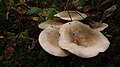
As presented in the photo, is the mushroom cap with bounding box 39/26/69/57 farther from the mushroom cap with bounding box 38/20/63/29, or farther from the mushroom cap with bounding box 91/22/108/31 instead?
the mushroom cap with bounding box 91/22/108/31

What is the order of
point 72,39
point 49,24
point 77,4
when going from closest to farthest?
point 72,39 → point 49,24 → point 77,4

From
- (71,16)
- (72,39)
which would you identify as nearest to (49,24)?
(71,16)

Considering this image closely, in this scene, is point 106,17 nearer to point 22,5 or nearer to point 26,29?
point 26,29

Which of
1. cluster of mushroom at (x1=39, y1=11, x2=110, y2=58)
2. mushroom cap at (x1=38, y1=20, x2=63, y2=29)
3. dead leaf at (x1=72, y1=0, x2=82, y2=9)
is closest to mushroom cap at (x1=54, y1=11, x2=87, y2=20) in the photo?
cluster of mushroom at (x1=39, y1=11, x2=110, y2=58)

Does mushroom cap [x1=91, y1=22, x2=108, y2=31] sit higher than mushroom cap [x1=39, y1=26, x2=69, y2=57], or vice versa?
mushroom cap [x1=91, y1=22, x2=108, y2=31]

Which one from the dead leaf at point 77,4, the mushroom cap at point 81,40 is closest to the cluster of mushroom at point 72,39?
the mushroom cap at point 81,40

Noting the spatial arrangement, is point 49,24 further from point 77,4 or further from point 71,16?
point 77,4

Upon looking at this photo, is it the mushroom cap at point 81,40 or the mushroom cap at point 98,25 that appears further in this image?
the mushroom cap at point 98,25

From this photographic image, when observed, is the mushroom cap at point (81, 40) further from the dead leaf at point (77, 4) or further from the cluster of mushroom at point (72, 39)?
the dead leaf at point (77, 4)
